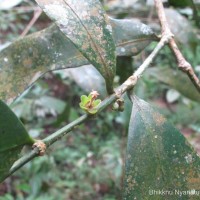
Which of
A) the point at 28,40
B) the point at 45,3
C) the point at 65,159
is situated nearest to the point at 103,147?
the point at 65,159

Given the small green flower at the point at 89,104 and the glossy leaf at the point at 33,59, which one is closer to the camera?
the small green flower at the point at 89,104

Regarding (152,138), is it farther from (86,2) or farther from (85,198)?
(85,198)

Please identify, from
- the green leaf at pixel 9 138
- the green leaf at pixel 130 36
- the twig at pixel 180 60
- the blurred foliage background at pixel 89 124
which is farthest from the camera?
the blurred foliage background at pixel 89 124

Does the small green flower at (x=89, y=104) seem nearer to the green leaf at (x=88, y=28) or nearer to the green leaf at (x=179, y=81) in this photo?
the green leaf at (x=88, y=28)

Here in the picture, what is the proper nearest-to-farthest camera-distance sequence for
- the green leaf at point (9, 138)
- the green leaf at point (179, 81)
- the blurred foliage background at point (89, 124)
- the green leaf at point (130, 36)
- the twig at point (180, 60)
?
the green leaf at point (9, 138), the twig at point (180, 60), the green leaf at point (130, 36), the green leaf at point (179, 81), the blurred foliage background at point (89, 124)

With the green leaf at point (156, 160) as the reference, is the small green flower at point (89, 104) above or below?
above

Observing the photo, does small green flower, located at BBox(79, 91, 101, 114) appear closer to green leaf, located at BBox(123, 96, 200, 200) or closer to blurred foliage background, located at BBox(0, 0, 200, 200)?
green leaf, located at BBox(123, 96, 200, 200)

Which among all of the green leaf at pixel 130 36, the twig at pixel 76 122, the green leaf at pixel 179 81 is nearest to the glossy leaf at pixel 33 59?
the green leaf at pixel 130 36
